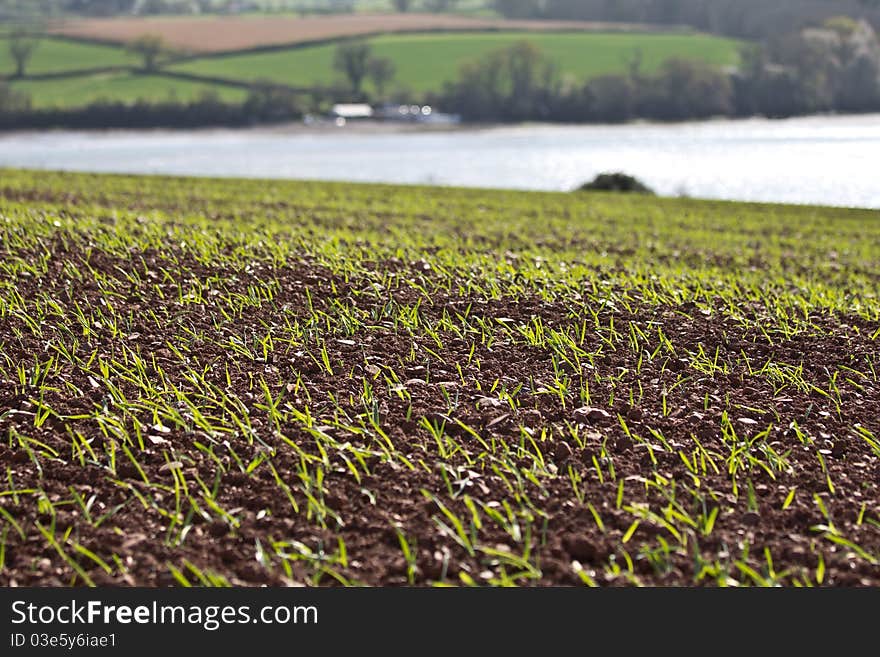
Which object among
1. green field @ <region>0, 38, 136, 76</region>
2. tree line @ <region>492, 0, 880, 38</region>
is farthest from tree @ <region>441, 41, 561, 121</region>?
green field @ <region>0, 38, 136, 76</region>

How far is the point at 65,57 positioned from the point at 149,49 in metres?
10.1

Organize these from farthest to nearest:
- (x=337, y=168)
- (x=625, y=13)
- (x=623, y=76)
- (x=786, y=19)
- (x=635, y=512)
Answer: (x=625, y=13)
(x=786, y=19)
(x=623, y=76)
(x=337, y=168)
(x=635, y=512)

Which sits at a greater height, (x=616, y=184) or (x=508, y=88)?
→ (x=508, y=88)

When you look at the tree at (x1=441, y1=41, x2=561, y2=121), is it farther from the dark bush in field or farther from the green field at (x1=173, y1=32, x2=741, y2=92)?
the dark bush in field

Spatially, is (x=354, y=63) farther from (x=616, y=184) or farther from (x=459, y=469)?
(x=459, y=469)

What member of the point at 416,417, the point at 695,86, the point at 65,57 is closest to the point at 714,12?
the point at 695,86

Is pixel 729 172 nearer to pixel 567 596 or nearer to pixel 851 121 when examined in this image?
pixel 851 121

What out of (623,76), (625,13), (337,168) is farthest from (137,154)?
(625,13)

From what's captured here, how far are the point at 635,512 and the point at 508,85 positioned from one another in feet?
314

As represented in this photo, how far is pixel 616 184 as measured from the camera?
32.7 metres

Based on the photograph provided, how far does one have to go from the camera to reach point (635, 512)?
531cm

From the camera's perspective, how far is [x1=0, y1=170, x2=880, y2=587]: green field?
4.96 meters

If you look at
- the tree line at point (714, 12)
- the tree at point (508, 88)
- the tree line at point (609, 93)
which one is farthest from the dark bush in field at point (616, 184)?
the tree line at point (714, 12)

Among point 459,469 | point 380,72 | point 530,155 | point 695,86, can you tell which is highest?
point 380,72
